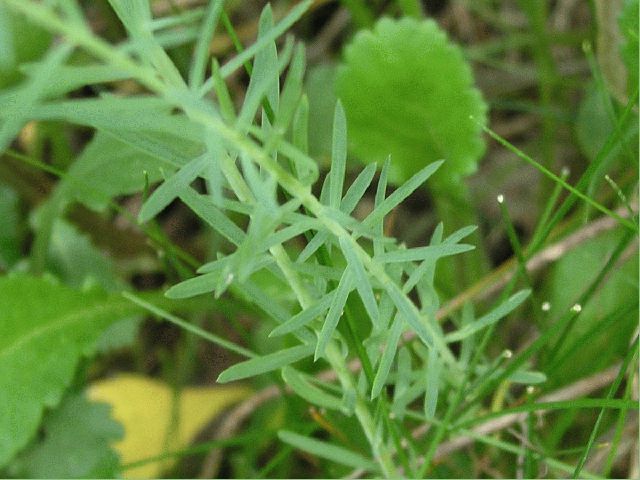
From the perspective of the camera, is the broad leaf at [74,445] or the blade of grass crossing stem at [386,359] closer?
the blade of grass crossing stem at [386,359]

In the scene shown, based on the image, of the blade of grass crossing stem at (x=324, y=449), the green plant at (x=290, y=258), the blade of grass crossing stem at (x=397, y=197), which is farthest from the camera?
the blade of grass crossing stem at (x=324, y=449)

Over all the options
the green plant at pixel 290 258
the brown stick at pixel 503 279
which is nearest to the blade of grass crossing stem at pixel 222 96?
the green plant at pixel 290 258

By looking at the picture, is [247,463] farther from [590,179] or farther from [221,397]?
[590,179]

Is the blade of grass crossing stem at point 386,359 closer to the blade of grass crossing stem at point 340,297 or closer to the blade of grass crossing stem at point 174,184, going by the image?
the blade of grass crossing stem at point 340,297

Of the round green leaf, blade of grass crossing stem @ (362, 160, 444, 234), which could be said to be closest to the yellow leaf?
the round green leaf

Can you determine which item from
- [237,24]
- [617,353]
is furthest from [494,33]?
[617,353]

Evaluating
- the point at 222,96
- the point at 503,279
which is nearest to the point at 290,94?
the point at 222,96

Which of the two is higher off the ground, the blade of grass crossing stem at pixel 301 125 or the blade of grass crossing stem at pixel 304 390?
Answer: the blade of grass crossing stem at pixel 301 125
